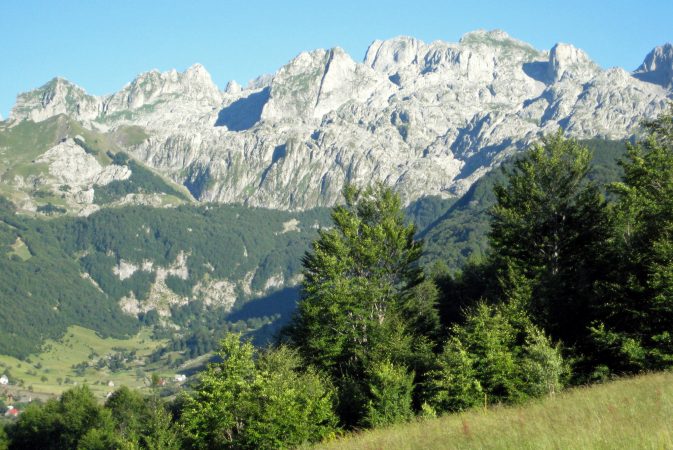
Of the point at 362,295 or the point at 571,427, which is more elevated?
the point at 362,295

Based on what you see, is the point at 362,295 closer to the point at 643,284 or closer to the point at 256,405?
the point at 256,405

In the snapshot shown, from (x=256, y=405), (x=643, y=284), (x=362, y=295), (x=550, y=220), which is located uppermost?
(x=550, y=220)

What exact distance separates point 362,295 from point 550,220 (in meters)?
20.0

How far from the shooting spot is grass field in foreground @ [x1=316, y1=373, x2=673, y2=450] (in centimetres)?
1294

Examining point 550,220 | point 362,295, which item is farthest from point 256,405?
point 550,220

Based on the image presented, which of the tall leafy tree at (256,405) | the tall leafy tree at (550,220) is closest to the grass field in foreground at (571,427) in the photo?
the tall leafy tree at (256,405)

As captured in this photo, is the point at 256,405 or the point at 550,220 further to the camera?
the point at 550,220

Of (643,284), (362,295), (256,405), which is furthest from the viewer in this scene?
(362,295)

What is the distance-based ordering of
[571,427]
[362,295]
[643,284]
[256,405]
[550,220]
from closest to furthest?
[571,427]
[643,284]
[256,405]
[550,220]
[362,295]

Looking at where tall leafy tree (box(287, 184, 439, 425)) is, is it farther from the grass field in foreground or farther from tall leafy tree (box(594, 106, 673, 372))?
the grass field in foreground

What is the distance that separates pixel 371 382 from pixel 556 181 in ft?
97.4

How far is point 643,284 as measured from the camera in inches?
1686

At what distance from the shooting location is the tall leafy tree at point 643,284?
38406 millimetres

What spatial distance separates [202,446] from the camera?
2007 inches
